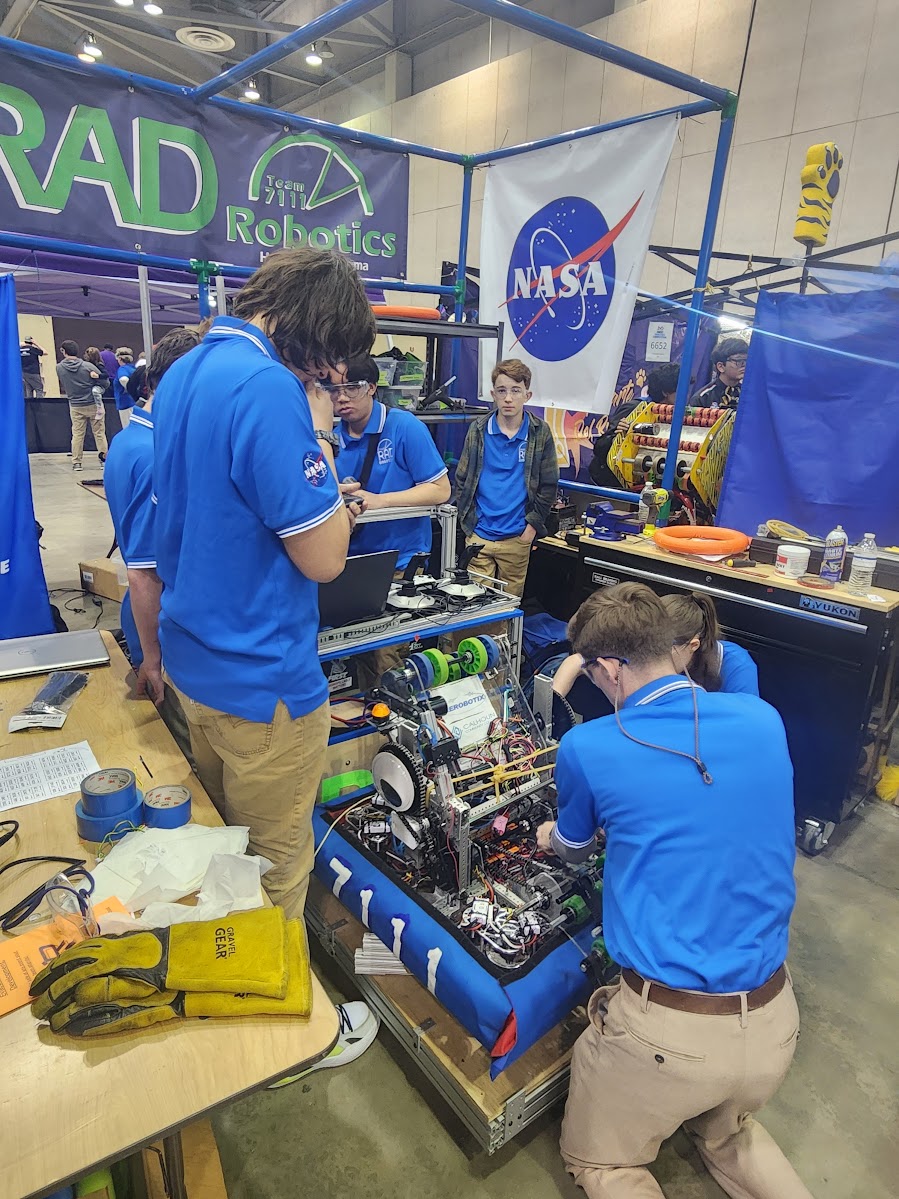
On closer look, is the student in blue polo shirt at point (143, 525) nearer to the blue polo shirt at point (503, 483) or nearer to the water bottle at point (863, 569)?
the blue polo shirt at point (503, 483)

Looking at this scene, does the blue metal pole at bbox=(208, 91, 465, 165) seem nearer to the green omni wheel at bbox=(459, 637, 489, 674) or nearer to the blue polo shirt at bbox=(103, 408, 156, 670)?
the blue polo shirt at bbox=(103, 408, 156, 670)

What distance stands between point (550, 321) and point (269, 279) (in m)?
2.64

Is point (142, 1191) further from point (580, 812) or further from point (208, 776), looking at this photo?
point (580, 812)

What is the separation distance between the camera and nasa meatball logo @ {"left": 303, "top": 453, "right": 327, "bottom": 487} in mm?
1250

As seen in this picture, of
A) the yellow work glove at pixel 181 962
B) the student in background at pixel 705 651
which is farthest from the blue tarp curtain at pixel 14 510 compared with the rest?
the student in background at pixel 705 651

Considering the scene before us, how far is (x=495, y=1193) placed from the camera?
1.53 metres

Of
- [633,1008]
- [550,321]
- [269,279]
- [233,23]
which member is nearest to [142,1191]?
[633,1008]

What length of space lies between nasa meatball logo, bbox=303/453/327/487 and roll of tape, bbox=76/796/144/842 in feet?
2.28

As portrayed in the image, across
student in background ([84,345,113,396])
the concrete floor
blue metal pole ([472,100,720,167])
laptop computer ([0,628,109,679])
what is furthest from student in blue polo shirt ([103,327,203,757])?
student in background ([84,345,113,396])

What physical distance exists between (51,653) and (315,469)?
1369 millimetres

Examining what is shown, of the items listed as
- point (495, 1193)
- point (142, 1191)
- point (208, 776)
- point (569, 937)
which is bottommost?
point (495, 1193)

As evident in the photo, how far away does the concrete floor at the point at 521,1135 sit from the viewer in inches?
61.1

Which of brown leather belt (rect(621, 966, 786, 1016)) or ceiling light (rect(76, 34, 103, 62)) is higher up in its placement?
ceiling light (rect(76, 34, 103, 62))

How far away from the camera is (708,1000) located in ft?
4.43
